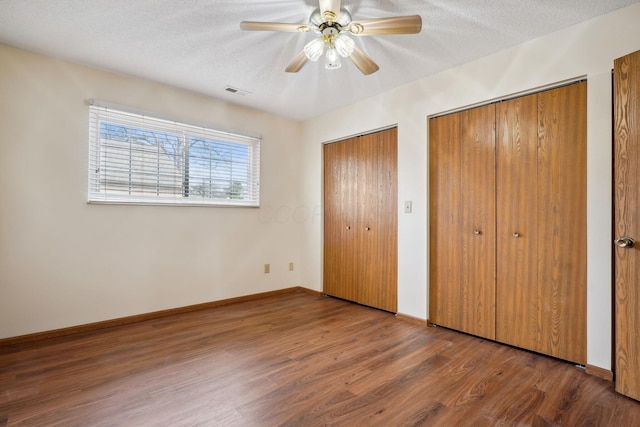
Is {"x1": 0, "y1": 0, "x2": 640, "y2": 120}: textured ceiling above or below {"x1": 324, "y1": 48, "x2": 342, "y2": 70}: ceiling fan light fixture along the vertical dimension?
above

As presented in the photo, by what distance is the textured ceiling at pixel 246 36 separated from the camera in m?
1.99

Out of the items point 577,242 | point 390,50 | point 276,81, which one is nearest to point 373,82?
point 390,50

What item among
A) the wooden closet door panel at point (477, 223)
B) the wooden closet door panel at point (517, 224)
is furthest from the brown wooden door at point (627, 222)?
the wooden closet door panel at point (477, 223)

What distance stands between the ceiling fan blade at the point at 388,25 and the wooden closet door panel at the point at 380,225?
1.56 m

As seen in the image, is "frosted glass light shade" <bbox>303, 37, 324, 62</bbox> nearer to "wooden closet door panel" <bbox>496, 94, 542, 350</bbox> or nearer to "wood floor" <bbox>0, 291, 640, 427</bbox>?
"wooden closet door panel" <bbox>496, 94, 542, 350</bbox>

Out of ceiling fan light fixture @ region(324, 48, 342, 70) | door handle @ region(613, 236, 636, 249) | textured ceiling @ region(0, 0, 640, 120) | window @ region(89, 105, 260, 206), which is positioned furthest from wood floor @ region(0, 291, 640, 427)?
textured ceiling @ region(0, 0, 640, 120)

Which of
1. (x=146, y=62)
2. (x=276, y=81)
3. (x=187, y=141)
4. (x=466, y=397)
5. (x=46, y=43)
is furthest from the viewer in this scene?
(x=187, y=141)

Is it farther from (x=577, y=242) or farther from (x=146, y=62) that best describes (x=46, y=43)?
(x=577, y=242)

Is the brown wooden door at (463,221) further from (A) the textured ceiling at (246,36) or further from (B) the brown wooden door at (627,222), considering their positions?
(B) the brown wooden door at (627,222)

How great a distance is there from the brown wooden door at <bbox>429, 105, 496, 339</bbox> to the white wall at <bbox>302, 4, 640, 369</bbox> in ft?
0.33

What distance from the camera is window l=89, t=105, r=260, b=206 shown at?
115 inches

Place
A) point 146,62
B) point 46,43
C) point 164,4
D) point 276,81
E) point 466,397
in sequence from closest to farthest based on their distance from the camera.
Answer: point 466,397
point 164,4
point 46,43
point 146,62
point 276,81

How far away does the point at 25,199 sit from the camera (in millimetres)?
2545

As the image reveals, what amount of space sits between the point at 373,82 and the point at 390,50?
2.03ft
